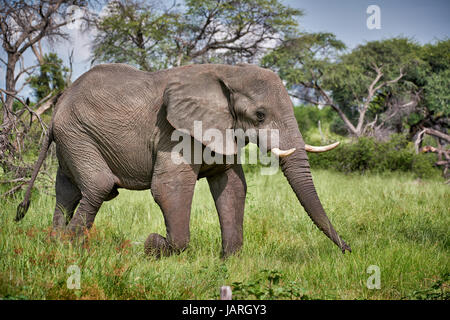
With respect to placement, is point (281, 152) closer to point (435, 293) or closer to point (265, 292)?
point (265, 292)

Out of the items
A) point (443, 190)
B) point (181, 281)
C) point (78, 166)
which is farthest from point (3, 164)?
point (443, 190)

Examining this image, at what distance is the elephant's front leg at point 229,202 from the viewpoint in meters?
4.70

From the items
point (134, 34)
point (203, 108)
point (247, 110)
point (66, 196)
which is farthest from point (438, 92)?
point (66, 196)

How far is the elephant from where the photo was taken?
419 centimetres

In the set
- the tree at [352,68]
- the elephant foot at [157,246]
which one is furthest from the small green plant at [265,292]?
the tree at [352,68]

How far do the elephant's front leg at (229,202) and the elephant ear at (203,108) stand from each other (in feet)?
1.49

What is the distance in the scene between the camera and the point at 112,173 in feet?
15.5

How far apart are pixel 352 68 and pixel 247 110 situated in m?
20.4

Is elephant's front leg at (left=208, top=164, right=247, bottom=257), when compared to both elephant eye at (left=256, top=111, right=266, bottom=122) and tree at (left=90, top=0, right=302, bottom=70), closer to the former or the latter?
elephant eye at (left=256, top=111, right=266, bottom=122)

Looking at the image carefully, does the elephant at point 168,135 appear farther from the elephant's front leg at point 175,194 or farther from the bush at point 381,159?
the bush at point 381,159

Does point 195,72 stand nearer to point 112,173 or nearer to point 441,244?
point 112,173

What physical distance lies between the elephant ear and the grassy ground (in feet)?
3.90

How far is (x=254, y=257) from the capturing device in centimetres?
466

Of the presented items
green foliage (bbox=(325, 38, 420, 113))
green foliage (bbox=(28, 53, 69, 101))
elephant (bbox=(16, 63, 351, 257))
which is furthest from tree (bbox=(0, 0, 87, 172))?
green foliage (bbox=(325, 38, 420, 113))
